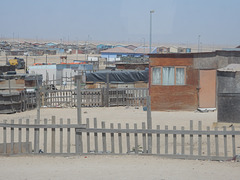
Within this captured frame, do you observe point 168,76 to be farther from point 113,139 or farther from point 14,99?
point 113,139

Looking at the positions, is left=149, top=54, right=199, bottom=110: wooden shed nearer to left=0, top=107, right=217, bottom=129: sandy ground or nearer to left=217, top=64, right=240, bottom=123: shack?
left=0, top=107, right=217, bottom=129: sandy ground

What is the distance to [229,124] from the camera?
14.5m

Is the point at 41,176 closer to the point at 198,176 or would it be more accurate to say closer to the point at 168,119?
the point at 198,176

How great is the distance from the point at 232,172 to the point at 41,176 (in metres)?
3.67

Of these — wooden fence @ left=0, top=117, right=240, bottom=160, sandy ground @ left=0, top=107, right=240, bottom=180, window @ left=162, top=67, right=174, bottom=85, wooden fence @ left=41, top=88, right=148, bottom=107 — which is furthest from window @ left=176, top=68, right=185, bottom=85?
sandy ground @ left=0, top=107, right=240, bottom=180

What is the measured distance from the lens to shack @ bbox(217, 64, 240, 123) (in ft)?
47.6

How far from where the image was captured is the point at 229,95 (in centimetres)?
1479

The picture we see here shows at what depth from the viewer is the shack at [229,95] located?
47.6 ft

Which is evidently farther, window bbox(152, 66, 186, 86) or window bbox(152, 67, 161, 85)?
window bbox(152, 67, 161, 85)

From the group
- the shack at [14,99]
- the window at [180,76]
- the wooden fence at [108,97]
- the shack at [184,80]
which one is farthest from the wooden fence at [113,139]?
the wooden fence at [108,97]

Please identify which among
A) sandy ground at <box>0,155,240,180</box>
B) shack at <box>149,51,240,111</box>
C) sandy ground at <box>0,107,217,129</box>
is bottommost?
sandy ground at <box>0,107,217,129</box>

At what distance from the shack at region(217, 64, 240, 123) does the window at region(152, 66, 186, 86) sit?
255 inches

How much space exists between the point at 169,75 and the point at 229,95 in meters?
7.23

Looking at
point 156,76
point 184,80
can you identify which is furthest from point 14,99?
point 184,80
